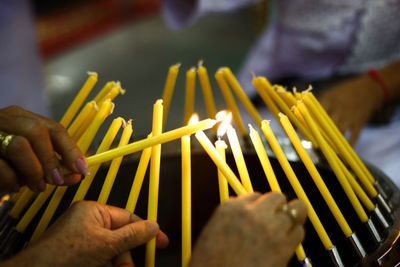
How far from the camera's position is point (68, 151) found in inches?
15.3

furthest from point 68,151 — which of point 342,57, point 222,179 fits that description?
point 342,57

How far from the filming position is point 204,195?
536mm

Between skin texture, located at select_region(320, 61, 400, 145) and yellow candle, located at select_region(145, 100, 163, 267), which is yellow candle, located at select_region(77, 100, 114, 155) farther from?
skin texture, located at select_region(320, 61, 400, 145)

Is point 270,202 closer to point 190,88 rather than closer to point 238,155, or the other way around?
point 238,155

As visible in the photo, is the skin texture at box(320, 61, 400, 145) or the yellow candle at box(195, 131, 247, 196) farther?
the skin texture at box(320, 61, 400, 145)

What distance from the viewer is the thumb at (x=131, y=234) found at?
37cm

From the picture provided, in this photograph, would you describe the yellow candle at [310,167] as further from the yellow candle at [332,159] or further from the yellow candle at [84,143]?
the yellow candle at [84,143]

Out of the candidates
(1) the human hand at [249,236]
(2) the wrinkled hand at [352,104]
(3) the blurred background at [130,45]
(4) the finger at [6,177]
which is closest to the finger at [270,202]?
(1) the human hand at [249,236]

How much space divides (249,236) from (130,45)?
2.16 m

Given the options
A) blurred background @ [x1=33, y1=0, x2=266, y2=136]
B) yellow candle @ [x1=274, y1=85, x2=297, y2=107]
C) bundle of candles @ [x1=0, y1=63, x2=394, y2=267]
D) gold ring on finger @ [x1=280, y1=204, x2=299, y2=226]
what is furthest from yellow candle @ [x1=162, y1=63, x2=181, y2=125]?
blurred background @ [x1=33, y1=0, x2=266, y2=136]

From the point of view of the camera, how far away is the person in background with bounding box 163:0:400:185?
2.31 ft

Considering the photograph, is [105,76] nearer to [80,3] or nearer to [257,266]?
[80,3]

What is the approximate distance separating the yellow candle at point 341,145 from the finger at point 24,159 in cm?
24

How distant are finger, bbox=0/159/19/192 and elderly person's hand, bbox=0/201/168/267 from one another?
0.06 m
